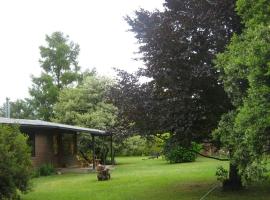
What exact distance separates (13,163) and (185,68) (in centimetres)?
610

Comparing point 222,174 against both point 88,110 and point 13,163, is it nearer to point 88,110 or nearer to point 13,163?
point 13,163

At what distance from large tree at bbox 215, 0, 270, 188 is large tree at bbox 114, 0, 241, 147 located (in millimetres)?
2324

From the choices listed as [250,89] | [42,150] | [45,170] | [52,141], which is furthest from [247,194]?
[52,141]

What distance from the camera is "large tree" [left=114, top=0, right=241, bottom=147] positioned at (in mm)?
14930

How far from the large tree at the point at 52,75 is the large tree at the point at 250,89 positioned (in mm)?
45685

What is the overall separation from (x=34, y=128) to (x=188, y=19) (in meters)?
17.4

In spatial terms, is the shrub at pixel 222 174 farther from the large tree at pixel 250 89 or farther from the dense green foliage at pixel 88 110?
the dense green foliage at pixel 88 110

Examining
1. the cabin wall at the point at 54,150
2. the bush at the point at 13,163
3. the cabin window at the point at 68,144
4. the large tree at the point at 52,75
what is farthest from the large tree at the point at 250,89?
the large tree at the point at 52,75

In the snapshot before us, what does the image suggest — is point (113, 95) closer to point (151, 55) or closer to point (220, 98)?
point (151, 55)

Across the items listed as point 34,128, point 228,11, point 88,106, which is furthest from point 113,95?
point 88,106

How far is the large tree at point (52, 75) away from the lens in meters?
57.0

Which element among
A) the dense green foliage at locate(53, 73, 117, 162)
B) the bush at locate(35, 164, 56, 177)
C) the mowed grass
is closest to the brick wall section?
the bush at locate(35, 164, 56, 177)

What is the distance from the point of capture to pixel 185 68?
15414 millimetres

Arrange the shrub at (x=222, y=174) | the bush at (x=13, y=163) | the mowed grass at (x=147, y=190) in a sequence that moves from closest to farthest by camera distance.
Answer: the bush at (x=13, y=163) → the mowed grass at (x=147, y=190) → the shrub at (x=222, y=174)
